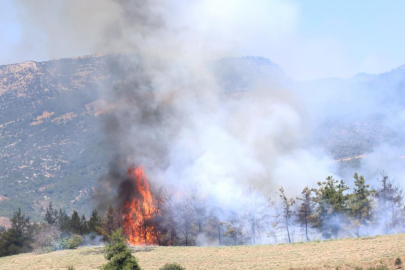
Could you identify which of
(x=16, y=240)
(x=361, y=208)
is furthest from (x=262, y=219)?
(x=16, y=240)

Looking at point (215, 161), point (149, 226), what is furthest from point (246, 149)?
point (149, 226)

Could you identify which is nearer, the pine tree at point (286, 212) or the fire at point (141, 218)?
the pine tree at point (286, 212)

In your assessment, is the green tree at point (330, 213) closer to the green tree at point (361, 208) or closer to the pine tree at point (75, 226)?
the green tree at point (361, 208)

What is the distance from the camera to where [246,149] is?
114 m

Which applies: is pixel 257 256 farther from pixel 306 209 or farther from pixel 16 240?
pixel 16 240

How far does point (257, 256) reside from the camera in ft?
209

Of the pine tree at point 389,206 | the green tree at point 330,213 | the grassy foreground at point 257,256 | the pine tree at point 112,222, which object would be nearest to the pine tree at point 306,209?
the green tree at point 330,213

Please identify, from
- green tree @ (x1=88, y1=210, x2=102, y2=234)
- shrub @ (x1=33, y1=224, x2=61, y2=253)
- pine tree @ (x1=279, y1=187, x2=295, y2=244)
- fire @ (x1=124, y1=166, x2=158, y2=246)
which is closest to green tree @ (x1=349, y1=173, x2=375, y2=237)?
pine tree @ (x1=279, y1=187, x2=295, y2=244)

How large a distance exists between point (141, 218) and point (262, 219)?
2069 cm

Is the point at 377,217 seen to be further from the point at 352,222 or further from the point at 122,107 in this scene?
the point at 122,107

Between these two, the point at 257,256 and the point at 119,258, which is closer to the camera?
the point at 119,258

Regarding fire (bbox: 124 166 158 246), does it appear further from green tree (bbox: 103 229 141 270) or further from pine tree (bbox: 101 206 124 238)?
green tree (bbox: 103 229 141 270)

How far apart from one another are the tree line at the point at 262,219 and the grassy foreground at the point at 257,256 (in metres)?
9.24

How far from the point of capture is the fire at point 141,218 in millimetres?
88625
